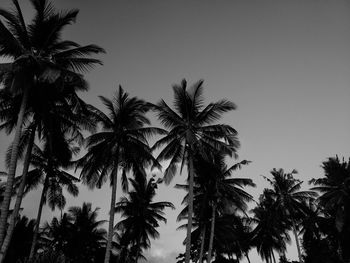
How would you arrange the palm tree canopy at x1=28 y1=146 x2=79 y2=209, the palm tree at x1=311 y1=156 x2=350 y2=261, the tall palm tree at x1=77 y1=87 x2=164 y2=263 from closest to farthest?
the tall palm tree at x1=77 y1=87 x2=164 y2=263 < the palm tree canopy at x1=28 y1=146 x2=79 y2=209 < the palm tree at x1=311 y1=156 x2=350 y2=261

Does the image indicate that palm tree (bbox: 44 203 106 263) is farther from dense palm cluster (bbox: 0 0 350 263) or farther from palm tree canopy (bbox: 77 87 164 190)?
palm tree canopy (bbox: 77 87 164 190)

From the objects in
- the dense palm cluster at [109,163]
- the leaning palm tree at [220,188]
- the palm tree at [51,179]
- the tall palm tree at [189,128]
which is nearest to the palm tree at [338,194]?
the dense palm cluster at [109,163]

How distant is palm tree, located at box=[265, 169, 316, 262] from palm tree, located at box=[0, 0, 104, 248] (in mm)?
26546

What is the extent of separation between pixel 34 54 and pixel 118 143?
812cm

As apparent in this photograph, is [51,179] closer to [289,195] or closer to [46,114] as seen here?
[46,114]

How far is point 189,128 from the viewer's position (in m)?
22.0

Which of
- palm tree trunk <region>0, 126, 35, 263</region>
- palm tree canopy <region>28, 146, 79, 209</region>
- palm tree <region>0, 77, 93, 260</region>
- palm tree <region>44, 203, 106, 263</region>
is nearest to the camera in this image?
palm tree trunk <region>0, 126, 35, 263</region>

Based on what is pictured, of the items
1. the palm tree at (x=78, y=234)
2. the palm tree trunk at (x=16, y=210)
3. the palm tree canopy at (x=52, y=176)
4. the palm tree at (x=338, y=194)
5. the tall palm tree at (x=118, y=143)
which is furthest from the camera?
the palm tree at (x=78, y=234)

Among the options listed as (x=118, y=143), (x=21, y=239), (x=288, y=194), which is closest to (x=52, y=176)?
(x=118, y=143)

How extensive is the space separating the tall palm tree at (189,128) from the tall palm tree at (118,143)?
1.01 metres

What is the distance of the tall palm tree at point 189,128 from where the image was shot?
21812mm

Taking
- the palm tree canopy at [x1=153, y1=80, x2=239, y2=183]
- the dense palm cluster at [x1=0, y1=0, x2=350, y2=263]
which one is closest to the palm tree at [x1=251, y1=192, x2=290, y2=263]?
the dense palm cluster at [x1=0, y1=0, x2=350, y2=263]

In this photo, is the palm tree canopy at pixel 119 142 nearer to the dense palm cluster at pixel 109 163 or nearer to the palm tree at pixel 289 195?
the dense palm cluster at pixel 109 163

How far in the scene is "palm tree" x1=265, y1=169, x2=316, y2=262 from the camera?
3469 cm
